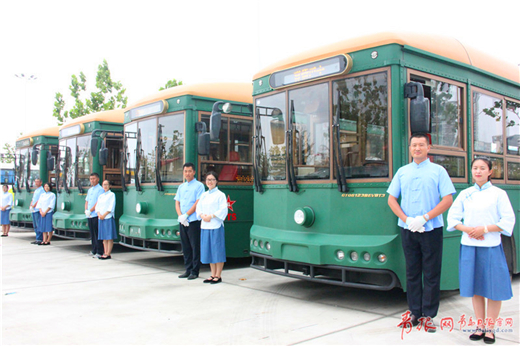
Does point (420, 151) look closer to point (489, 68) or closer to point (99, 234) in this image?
point (489, 68)

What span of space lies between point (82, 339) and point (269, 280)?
12.0 ft

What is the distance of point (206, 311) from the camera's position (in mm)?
5840

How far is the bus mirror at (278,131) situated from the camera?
662 centimetres

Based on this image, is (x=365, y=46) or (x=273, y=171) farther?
(x=273, y=171)

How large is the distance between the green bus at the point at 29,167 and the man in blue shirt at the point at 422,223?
11.9 meters

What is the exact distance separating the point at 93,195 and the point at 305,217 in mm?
6364

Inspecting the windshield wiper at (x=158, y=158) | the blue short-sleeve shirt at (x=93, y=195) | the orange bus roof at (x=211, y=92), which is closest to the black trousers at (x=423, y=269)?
the orange bus roof at (x=211, y=92)

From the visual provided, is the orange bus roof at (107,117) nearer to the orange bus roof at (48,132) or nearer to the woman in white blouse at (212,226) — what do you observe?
the orange bus roof at (48,132)

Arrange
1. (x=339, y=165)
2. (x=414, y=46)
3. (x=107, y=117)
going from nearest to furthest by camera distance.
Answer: (x=414, y=46) → (x=339, y=165) → (x=107, y=117)

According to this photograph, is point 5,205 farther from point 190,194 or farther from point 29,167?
point 190,194

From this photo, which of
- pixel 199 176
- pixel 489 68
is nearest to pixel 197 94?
pixel 199 176

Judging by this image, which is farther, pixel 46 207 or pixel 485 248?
pixel 46 207

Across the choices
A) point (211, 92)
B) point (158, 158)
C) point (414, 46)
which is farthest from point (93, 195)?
point (414, 46)

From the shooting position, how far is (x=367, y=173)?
5.65m
